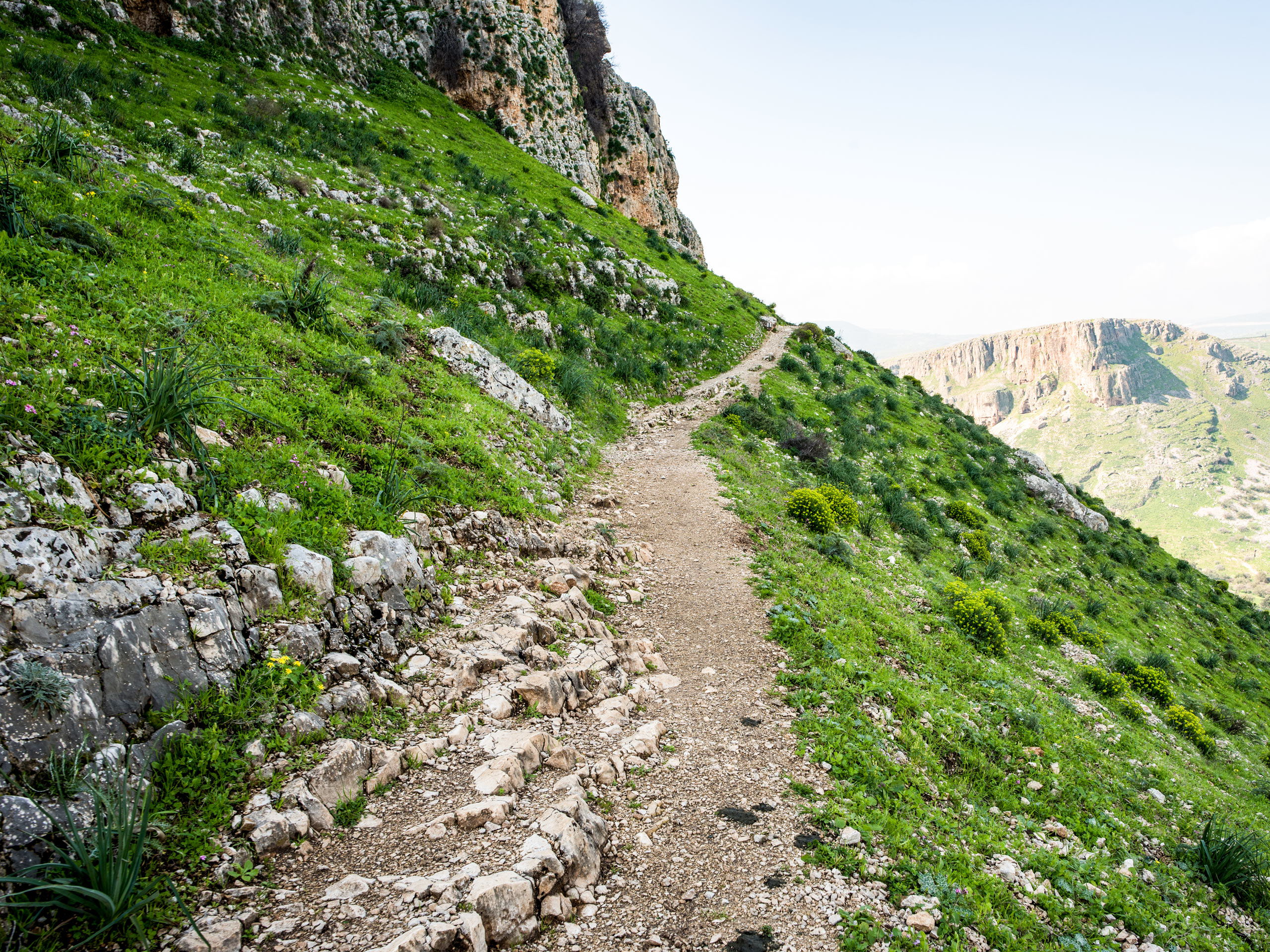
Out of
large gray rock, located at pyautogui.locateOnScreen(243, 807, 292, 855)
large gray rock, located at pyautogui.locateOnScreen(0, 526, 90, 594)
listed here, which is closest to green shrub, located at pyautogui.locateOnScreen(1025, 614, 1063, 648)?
large gray rock, located at pyautogui.locateOnScreen(243, 807, 292, 855)

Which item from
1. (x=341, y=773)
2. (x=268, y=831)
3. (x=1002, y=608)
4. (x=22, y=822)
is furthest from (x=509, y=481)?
(x=1002, y=608)

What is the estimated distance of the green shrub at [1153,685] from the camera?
15.6m

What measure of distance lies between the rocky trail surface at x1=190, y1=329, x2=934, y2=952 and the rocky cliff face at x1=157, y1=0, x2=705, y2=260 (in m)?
36.8

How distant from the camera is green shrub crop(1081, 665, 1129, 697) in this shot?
13.6m

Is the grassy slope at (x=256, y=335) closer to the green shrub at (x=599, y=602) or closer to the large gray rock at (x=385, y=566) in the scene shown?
the large gray rock at (x=385, y=566)

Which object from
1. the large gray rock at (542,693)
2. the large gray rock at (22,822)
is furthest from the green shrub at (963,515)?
the large gray rock at (22,822)

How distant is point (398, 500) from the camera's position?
819 cm

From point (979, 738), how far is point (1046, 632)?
368 inches

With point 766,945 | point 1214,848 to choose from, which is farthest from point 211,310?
point 1214,848

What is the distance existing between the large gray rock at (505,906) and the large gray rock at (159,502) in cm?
482

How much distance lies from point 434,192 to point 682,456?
60.6 ft

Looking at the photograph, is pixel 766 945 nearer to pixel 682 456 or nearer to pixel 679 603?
pixel 679 603

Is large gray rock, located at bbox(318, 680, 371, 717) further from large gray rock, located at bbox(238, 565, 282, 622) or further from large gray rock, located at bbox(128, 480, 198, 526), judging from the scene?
large gray rock, located at bbox(128, 480, 198, 526)

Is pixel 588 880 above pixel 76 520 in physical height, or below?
below
